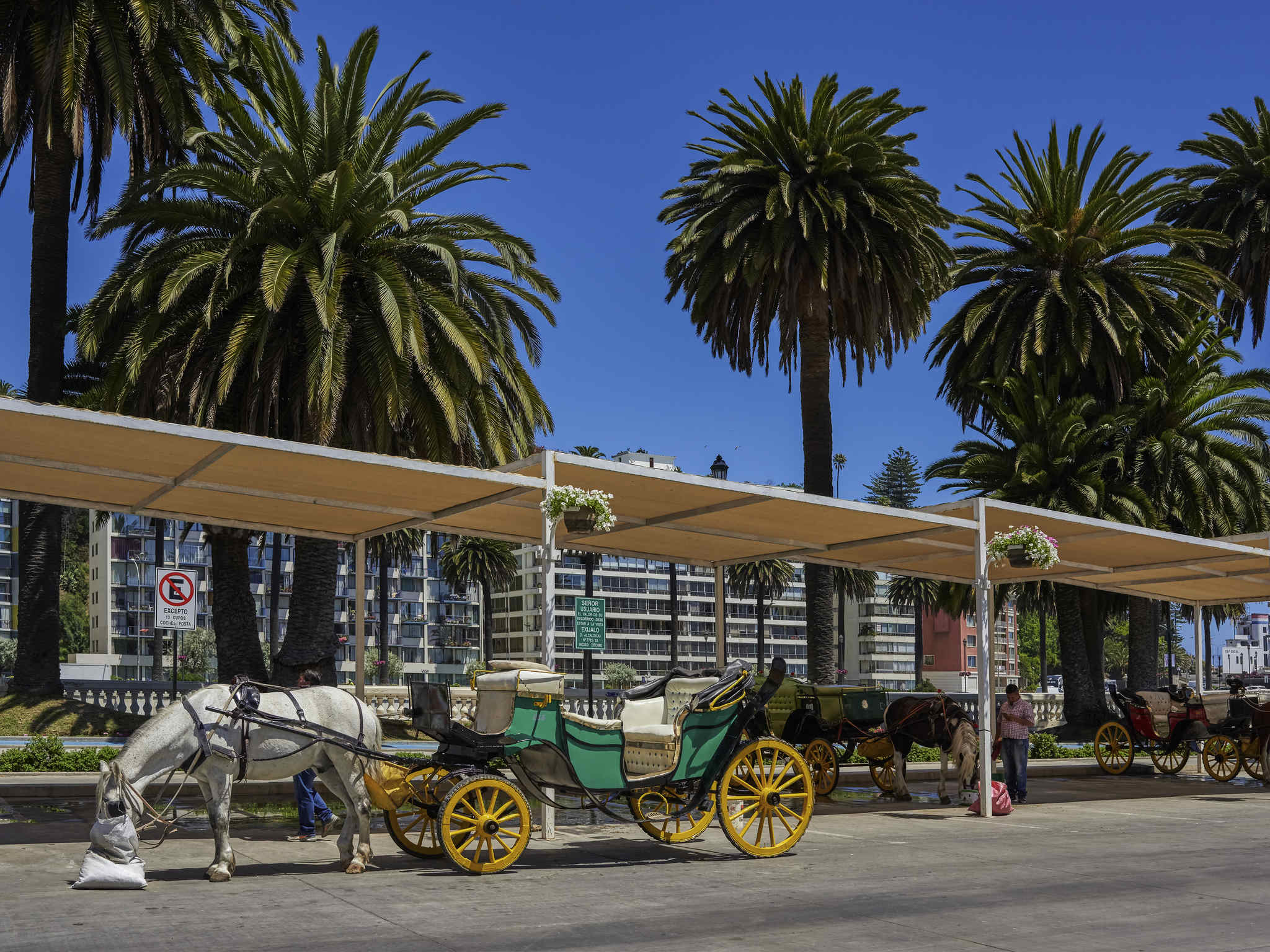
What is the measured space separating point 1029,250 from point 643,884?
98.6ft

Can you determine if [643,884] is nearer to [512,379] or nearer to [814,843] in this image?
[814,843]

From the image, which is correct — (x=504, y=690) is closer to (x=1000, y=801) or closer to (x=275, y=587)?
(x=1000, y=801)

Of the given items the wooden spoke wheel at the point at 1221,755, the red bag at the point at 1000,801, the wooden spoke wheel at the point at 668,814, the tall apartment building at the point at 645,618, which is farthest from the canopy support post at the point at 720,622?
the tall apartment building at the point at 645,618

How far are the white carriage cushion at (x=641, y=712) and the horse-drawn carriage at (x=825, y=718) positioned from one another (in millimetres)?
6226

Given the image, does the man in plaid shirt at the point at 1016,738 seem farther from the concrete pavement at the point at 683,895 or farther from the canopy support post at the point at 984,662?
the concrete pavement at the point at 683,895

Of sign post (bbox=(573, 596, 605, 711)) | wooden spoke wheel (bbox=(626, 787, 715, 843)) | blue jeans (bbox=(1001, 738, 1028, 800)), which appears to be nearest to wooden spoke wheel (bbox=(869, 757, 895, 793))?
blue jeans (bbox=(1001, 738, 1028, 800))

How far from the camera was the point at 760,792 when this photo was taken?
1226cm

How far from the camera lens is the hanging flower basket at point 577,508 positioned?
13133 mm

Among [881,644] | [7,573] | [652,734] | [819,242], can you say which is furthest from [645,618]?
[652,734]

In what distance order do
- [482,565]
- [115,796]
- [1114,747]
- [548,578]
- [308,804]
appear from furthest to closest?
[482,565] → [1114,747] → [548,578] → [308,804] → [115,796]

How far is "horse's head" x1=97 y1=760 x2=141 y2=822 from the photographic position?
9711 millimetres

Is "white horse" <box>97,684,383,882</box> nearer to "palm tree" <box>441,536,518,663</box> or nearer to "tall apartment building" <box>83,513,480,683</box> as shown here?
"palm tree" <box>441,536,518,663</box>

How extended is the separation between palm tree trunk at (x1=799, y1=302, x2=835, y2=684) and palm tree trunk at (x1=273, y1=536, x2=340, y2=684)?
1128cm

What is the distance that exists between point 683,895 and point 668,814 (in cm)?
252
